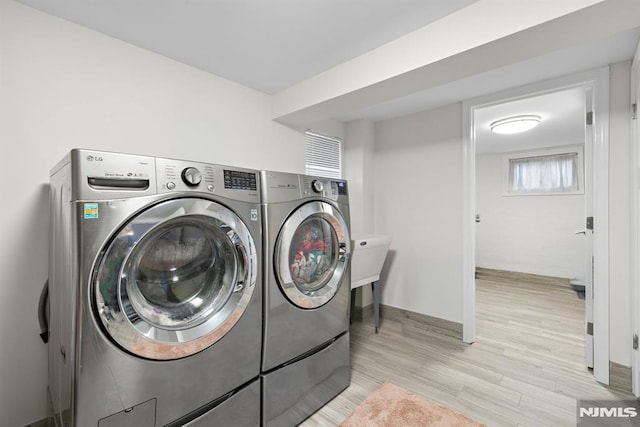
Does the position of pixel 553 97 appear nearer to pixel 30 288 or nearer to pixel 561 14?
pixel 561 14

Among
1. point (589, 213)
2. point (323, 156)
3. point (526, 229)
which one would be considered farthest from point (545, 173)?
point (323, 156)

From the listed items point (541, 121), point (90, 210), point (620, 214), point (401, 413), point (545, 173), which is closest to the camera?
point (90, 210)

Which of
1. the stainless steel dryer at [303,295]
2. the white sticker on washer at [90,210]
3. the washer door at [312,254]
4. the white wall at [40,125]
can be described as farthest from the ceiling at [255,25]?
the white sticker on washer at [90,210]

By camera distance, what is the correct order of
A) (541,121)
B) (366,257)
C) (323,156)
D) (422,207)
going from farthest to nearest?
(541,121) → (323,156) → (422,207) → (366,257)

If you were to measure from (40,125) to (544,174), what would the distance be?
604cm

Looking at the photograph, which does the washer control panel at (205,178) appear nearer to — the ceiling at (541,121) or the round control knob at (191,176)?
the round control knob at (191,176)

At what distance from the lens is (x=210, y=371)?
1.18 m

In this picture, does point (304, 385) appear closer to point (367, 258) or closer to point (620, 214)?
point (367, 258)

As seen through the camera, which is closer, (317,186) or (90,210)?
(90,210)

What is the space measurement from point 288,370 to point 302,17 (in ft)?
6.11

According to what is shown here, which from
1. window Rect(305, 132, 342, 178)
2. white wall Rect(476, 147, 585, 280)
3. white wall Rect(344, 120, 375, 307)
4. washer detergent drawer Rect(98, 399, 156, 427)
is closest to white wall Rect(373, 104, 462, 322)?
white wall Rect(344, 120, 375, 307)

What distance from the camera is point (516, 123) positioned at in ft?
10.1

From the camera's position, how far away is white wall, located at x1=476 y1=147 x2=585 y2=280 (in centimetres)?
432

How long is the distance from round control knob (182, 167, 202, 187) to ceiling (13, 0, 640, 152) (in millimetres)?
882
